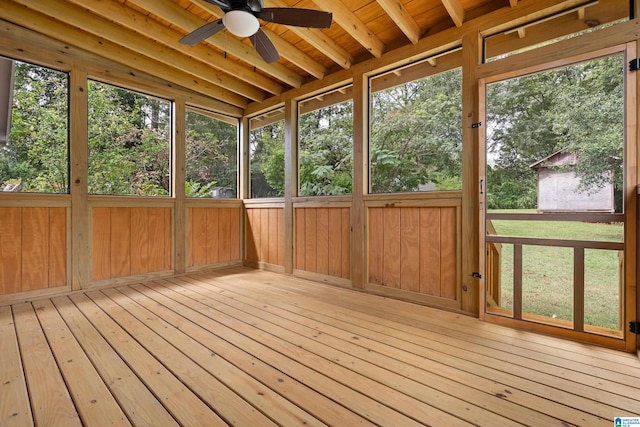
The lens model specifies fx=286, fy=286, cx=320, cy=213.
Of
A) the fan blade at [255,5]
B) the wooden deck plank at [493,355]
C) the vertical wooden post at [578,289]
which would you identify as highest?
the fan blade at [255,5]

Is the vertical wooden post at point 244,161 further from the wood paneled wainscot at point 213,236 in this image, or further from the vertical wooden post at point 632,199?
the vertical wooden post at point 632,199

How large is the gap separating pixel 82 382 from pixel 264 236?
3110 millimetres

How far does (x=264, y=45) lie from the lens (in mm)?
2393

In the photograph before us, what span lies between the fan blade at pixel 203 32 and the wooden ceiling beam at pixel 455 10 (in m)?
1.85

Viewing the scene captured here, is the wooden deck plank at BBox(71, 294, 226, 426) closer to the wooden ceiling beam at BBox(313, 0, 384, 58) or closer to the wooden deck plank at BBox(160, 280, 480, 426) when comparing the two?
the wooden deck plank at BBox(160, 280, 480, 426)

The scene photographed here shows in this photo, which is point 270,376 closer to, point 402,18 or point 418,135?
point 418,135

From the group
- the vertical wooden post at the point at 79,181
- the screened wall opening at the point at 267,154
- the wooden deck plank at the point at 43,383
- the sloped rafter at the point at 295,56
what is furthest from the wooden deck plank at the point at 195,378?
the sloped rafter at the point at 295,56

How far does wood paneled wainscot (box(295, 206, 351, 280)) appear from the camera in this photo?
3.60 metres

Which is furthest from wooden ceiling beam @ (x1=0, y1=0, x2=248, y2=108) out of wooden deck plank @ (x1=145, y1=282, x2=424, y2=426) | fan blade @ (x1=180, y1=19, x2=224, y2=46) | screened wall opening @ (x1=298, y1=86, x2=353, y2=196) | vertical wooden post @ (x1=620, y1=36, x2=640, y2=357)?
vertical wooden post @ (x1=620, y1=36, x2=640, y2=357)

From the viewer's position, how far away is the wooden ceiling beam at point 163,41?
103 inches

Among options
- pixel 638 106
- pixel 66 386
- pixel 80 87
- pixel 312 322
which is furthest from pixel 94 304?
pixel 638 106

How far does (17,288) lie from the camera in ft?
9.57

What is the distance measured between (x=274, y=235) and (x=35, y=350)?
2852 millimetres

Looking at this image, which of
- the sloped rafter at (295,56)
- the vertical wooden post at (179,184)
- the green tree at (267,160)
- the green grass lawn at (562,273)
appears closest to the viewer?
the green grass lawn at (562,273)
